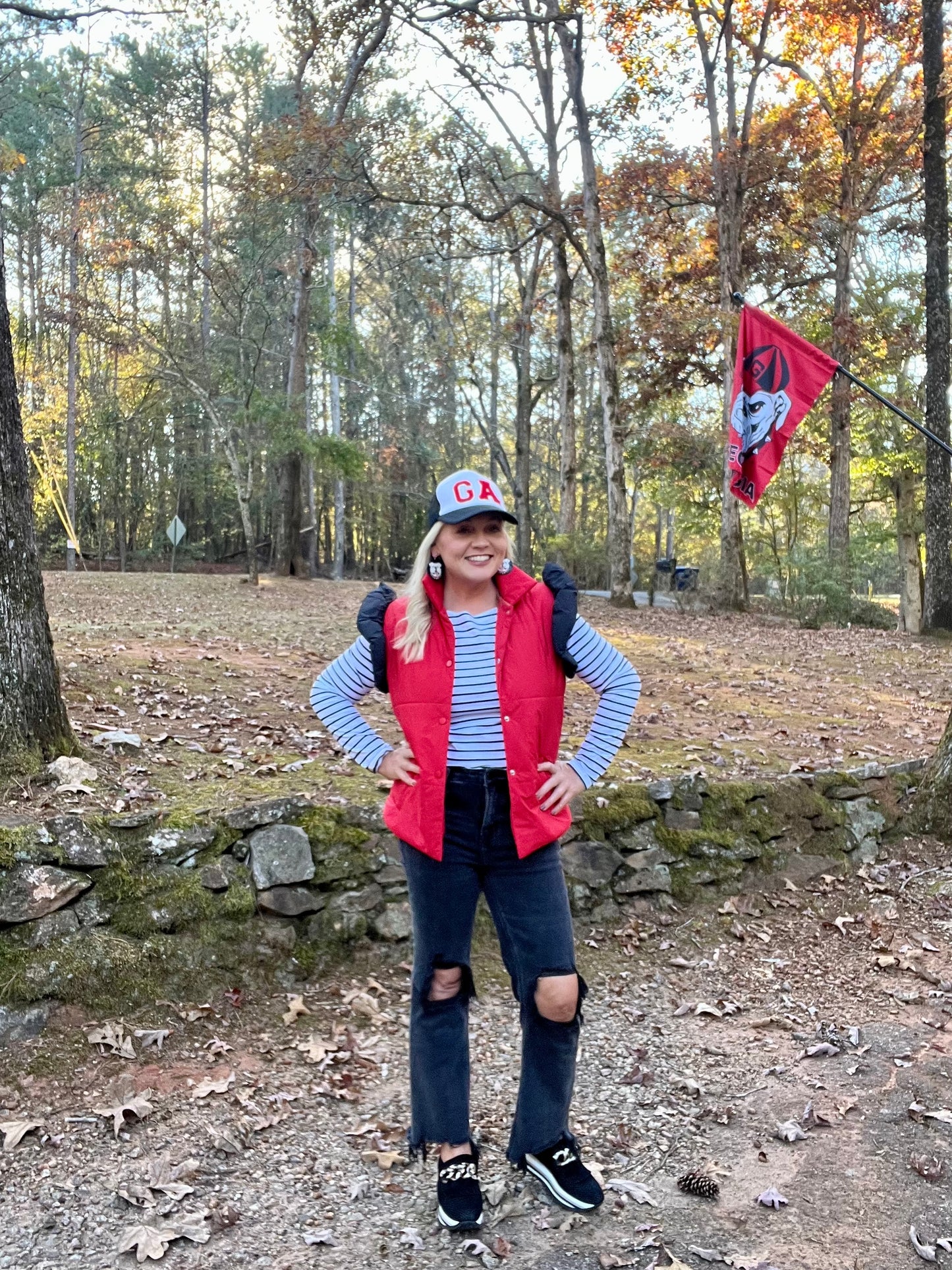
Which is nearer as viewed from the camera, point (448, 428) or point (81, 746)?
point (81, 746)

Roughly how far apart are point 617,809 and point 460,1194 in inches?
113

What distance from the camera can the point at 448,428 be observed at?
41.8m

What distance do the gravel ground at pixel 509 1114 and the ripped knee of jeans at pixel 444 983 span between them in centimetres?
69

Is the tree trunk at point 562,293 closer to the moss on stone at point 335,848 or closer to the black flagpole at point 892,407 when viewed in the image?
the black flagpole at point 892,407

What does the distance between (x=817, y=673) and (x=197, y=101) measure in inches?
1172

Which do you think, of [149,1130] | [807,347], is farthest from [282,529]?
[149,1130]

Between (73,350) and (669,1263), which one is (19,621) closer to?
(669,1263)

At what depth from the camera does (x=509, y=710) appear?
2.83 m

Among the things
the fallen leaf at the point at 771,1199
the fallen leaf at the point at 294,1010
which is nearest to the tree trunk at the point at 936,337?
the fallen leaf at the point at 294,1010

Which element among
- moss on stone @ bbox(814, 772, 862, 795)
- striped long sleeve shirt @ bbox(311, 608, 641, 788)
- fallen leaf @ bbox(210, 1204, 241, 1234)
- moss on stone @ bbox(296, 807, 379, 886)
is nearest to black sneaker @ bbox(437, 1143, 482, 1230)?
fallen leaf @ bbox(210, 1204, 241, 1234)

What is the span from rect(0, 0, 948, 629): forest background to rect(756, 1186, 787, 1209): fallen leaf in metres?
10.4

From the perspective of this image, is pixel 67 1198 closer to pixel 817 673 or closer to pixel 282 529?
pixel 817 673

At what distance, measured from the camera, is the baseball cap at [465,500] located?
9.35 ft

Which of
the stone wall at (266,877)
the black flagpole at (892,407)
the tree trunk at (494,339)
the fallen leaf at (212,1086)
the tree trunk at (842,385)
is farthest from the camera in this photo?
the tree trunk at (494,339)
